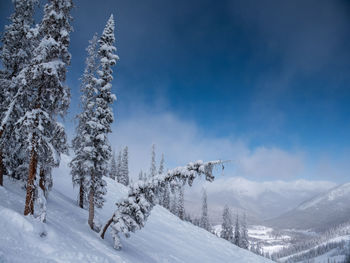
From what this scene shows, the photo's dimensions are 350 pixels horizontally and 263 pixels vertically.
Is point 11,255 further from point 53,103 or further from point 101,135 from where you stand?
point 101,135

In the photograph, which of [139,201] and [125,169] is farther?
[125,169]

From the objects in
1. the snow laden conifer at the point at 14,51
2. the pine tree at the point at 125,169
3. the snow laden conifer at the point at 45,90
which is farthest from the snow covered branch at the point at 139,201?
the pine tree at the point at 125,169

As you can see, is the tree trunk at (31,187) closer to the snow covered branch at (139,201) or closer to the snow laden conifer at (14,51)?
the snow laden conifer at (14,51)

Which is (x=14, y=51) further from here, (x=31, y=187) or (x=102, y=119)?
(x=31, y=187)

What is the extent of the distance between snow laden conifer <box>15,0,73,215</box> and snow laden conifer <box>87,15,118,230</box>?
14.6ft

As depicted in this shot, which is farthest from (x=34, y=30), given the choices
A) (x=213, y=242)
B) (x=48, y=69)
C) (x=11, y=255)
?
(x=213, y=242)

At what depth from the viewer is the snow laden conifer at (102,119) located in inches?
712

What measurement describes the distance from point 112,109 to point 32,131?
744 centimetres

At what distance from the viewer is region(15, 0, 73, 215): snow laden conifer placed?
12.2m

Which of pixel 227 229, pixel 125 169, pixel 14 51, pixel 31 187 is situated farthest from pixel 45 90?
pixel 227 229

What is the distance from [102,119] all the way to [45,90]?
5.87 meters

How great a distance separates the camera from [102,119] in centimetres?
1828

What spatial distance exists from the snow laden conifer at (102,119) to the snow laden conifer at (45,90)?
14.6 ft

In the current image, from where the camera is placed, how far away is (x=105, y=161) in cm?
1872
